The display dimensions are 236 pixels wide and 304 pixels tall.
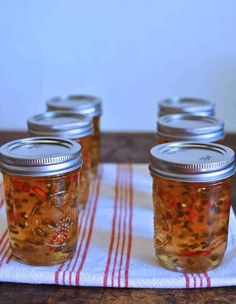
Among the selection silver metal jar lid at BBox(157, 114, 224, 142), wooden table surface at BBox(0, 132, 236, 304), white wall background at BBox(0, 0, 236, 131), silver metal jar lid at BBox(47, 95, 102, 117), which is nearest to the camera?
wooden table surface at BBox(0, 132, 236, 304)

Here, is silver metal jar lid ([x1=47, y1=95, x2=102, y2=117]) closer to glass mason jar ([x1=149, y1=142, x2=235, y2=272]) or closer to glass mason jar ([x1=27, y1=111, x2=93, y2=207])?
glass mason jar ([x1=27, y1=111, x2=93, y2=207])

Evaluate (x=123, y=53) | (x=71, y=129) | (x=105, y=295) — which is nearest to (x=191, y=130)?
(x=71, y=129)

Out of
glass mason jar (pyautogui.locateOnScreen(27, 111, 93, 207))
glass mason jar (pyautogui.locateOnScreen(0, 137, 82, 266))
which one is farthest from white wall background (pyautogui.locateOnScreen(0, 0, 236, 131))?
glass mason jar (pyautogui.locateOnScreen(0, 137, 82, 266))

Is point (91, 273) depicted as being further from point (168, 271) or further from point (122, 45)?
point (122, 45)

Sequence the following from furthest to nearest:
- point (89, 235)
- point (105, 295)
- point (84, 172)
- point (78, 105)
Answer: point (78, 105) < point (84, 172) < point (89, 235) < point (105, 295)

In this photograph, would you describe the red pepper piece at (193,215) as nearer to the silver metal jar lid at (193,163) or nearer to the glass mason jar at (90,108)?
the silver metal jar lid at (193,163)

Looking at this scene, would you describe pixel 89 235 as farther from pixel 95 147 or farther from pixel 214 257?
pixel 95 147
